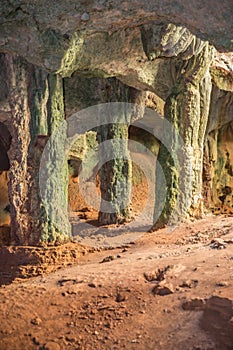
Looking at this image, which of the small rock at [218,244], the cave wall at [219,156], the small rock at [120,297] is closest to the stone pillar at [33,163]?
the small rock at [218,244]

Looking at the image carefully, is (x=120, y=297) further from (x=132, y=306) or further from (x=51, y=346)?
(x=51, y=346)

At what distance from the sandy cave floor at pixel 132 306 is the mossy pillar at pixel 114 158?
4.26m

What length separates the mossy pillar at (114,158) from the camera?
912cm

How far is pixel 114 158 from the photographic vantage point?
912 cm

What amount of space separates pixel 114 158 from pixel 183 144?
1.79 m

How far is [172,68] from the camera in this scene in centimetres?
786

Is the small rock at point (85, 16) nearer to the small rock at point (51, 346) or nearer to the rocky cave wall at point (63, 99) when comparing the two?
the rocky cave wall at point (63, 99)

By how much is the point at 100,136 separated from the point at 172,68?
212 centimetres

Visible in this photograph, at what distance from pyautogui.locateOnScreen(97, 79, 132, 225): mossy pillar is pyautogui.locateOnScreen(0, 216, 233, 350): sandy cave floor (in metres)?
4.26

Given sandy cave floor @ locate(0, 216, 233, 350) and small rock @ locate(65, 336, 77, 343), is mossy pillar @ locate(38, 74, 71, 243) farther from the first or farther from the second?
small rock @ locate(65, 336, 77, 343)

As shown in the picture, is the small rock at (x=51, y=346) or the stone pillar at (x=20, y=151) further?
the stone pillar at (x=20, y=151)

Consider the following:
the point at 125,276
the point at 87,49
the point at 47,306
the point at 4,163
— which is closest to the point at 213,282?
the point at 125,276

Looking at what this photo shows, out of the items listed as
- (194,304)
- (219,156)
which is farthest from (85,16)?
(219,156)

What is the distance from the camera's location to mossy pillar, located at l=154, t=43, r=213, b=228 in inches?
300
